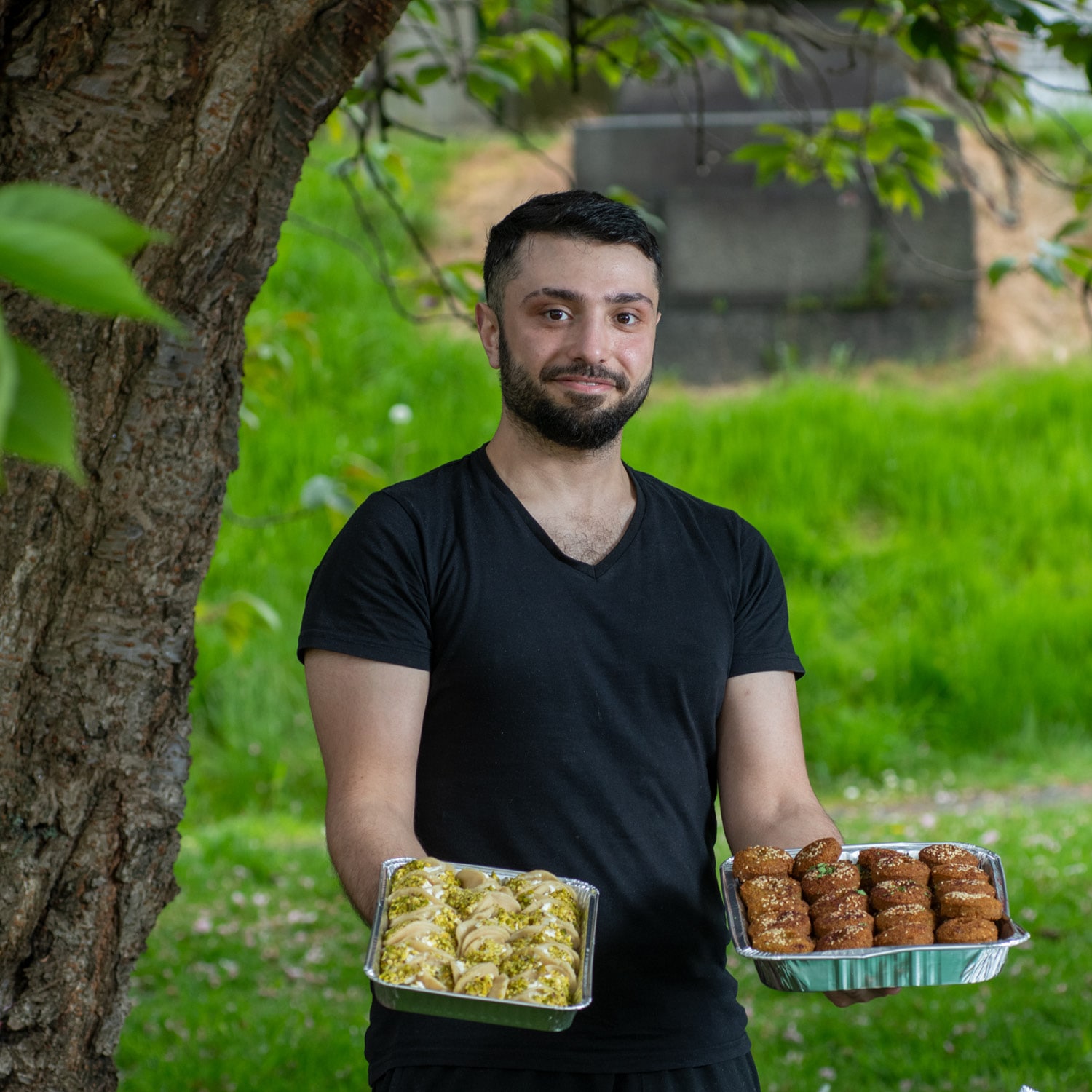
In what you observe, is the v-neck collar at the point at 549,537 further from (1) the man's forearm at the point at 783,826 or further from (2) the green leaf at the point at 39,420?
(2) the green leaf at the point at 39,420

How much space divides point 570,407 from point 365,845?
2.39 feet

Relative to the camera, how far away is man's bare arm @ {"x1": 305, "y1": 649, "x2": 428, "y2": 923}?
1.74 meters

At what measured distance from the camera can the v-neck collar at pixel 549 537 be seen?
1.99 m

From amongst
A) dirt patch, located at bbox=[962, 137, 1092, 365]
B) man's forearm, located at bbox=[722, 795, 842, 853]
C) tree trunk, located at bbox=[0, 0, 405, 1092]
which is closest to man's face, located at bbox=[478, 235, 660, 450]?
tree trunk, located at bbox=[0, 0, 405, 1092]

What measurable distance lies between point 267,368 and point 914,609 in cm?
→ 481

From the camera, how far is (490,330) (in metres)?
2.15

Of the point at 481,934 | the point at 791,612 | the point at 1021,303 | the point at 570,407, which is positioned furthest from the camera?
the point at 1021,303

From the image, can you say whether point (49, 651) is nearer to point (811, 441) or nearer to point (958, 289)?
point (811, 441)

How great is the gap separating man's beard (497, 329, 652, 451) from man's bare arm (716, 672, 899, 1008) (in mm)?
453

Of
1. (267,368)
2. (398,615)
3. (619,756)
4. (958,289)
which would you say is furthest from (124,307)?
(958,289)

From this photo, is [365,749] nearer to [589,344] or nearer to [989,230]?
[589,344]

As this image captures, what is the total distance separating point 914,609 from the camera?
746 centimetres

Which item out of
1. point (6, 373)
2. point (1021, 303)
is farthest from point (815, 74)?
point (1021, 303)

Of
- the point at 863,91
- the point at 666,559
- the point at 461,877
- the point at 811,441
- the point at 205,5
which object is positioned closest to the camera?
the point at 461,877
